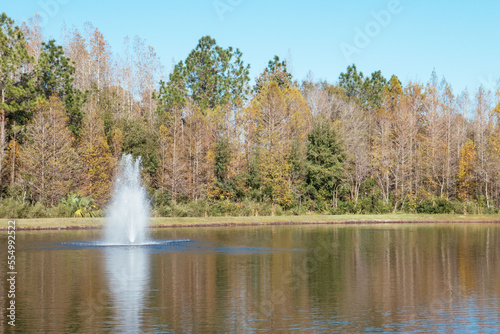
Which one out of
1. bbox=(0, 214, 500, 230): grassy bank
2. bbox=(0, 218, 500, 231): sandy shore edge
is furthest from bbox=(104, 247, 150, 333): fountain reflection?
bbox=(0, 214, 500, 230): grassy bank

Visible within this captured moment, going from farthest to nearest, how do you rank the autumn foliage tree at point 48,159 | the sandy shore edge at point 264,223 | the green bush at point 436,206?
1. the green bush at point 436,206
2. the autumn foliage tree at point 48,159
3. the sandy shore edge at point 264,223

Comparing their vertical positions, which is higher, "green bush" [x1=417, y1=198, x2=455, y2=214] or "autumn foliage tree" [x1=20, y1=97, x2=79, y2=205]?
"autumn foliage tree" [x1=20, y1=97, x2=79, y2=205]

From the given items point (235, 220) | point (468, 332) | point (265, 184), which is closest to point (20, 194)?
point (235, 220)

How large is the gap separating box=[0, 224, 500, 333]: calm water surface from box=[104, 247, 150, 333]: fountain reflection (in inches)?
1.6

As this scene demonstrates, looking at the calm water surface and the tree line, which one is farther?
the tree line

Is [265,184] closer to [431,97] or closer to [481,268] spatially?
[431,97]

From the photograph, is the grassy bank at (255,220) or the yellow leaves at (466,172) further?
the yellow leaves at (466,172)

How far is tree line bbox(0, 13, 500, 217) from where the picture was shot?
6091cm

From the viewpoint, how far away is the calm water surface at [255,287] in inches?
659

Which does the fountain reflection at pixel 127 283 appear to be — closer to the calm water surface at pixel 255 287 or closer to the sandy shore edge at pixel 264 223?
the calm water surface at pixel 255 287

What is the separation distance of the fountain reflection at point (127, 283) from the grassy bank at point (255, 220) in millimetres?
16711

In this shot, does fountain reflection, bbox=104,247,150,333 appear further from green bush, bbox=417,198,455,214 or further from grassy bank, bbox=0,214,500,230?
green bush, bbox=417,198,455,214

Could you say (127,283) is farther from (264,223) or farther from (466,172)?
(466,172)

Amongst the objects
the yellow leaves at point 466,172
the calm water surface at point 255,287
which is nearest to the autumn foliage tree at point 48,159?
the calm water surface at point 255,287
